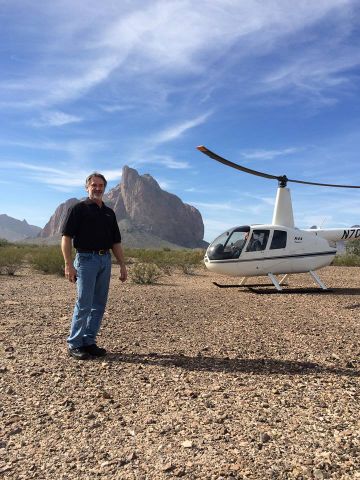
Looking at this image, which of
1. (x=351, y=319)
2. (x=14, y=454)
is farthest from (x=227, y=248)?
(x=14, y=454)

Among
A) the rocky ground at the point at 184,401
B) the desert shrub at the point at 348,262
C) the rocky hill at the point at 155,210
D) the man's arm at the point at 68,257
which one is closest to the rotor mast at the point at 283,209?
the rocky ground at the point at 184,401

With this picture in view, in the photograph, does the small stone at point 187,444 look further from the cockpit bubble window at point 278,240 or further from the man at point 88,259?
the cockpit bubble window at point 278,240

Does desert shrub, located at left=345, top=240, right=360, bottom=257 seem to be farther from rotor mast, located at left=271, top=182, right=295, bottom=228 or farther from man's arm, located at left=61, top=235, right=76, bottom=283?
man's arm, located at left=61, top=235, right=76, bottom=283

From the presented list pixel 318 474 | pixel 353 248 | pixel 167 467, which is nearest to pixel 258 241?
pixel 318 474

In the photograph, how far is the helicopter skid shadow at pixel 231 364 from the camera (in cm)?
503

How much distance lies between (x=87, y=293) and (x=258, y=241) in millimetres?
8194

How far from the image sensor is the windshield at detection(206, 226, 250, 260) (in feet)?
41.5

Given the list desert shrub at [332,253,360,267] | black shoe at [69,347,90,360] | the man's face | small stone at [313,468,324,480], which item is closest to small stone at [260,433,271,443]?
small stone at [313,468,324,480]

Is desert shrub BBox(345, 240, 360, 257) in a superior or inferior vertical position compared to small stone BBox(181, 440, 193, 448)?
superior

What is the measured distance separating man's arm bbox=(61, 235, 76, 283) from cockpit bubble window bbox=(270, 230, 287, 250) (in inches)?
337

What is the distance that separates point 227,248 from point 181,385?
27.5 ft

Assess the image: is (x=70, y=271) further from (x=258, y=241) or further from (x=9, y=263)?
(x=9, y=263)

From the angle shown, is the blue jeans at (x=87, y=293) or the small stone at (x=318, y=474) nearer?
the small stone at (x=318, y=474)

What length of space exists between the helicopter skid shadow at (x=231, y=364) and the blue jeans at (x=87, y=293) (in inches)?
18.0
